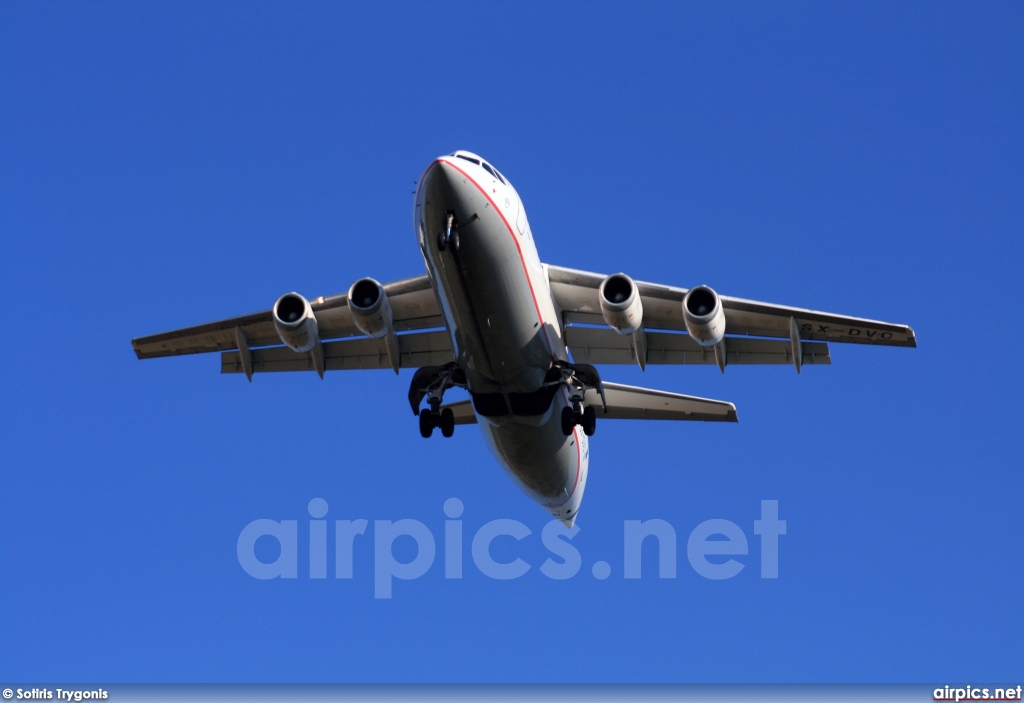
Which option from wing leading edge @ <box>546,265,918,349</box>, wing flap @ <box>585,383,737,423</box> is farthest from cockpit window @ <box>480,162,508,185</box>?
wing flap @ <box>585,383,737,423</box>

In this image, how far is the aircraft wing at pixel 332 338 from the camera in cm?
2395

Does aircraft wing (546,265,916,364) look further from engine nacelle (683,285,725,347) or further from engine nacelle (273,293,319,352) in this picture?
engine nacelle (273,293,319,352)

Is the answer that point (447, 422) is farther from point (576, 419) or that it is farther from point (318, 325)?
point (318, 325)

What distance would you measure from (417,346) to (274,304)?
124 inches

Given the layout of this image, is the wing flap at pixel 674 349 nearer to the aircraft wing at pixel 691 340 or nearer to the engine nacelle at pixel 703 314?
the aircraft wing at pixel 691 340

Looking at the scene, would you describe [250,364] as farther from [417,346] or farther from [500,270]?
[500,270]

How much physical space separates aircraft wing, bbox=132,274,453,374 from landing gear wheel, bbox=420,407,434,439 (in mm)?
1517

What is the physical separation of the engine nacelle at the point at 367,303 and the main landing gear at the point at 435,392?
4.00 feet

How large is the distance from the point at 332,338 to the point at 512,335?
4955 mm

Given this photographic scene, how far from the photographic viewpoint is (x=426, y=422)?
23688mm

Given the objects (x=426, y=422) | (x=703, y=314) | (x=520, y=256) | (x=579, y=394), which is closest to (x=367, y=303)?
(x=426, y=422)

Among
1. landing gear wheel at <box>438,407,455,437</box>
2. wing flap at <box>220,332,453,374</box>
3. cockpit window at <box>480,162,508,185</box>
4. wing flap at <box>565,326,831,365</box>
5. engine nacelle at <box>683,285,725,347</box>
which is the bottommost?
landing gear wheel at <box>438,407,455,437</box>

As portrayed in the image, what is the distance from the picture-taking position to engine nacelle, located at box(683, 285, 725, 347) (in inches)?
842

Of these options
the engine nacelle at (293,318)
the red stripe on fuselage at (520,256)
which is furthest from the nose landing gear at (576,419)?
the engine nacelle at (293,318)
